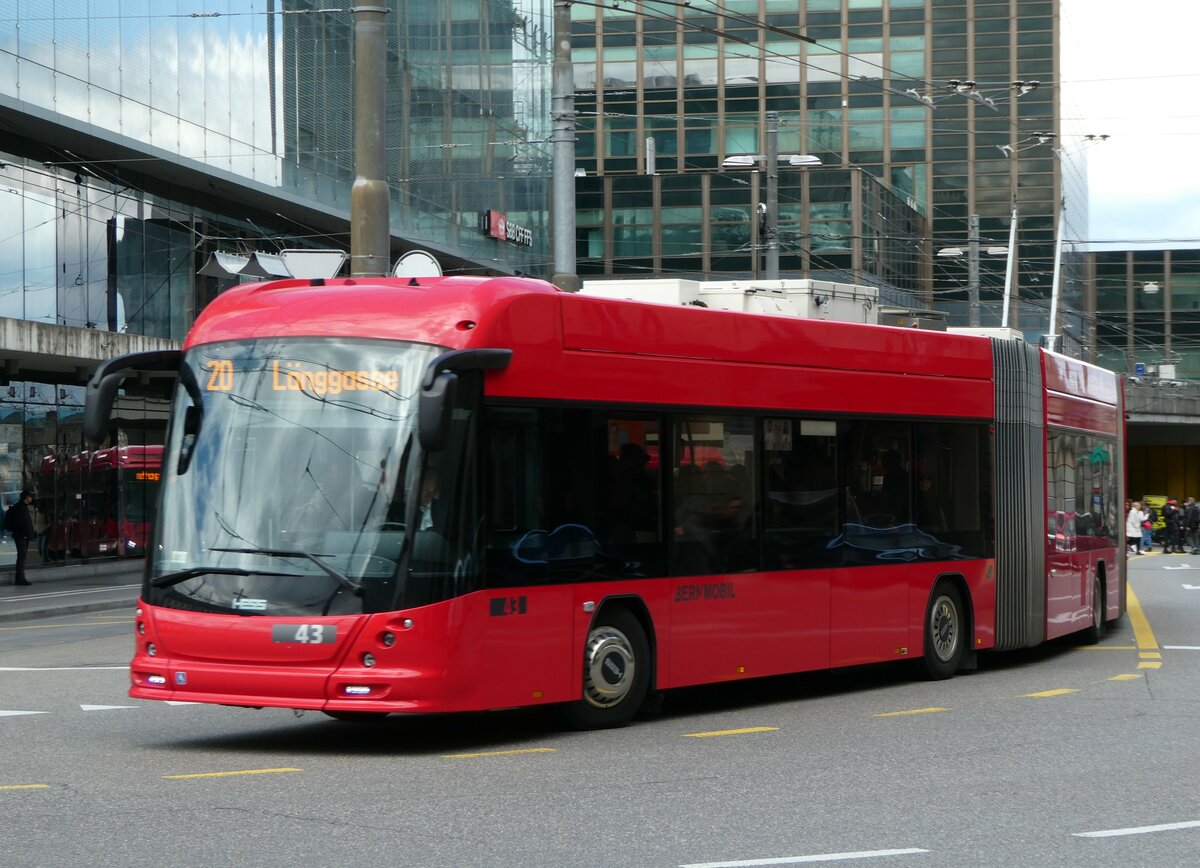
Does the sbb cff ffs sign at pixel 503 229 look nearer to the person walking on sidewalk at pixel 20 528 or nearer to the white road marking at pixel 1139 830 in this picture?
the person walking on sidewalk at pixel 20 528

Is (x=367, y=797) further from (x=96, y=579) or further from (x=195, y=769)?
(x=96, y=579)

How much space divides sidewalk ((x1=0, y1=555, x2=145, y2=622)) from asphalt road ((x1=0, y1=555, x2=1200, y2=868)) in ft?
37.9

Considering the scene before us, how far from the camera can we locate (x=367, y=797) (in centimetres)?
843

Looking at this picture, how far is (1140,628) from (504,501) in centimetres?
1311

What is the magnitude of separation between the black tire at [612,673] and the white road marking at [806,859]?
4.01 m

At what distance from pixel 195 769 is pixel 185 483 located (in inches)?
68.9

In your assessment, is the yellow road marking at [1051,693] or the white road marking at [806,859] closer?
the white road marking at [806,859]

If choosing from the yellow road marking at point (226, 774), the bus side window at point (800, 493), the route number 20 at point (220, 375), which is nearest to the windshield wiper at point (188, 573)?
the route number 20 at point (220, 375)

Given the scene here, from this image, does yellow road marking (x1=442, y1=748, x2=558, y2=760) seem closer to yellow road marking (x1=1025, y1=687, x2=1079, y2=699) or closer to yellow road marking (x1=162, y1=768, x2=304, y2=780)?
yellow road marking (x1=162, y1=768, x2=304, y2=780)

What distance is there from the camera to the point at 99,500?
3750 centimetres

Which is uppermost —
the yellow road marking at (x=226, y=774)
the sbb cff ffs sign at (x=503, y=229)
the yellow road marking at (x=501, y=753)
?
the sbb cff ffs sign at (x=503, y=229)

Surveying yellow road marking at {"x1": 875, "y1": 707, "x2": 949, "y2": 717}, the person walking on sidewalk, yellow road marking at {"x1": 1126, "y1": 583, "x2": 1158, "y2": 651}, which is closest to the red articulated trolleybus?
yellow road marking at {"x1": 875, "y1": 707, "x2": 949, "y2": 717}

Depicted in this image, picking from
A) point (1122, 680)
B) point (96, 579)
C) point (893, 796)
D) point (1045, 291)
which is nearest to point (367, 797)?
point (893, 796)

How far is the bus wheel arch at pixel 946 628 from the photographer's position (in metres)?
14.7
